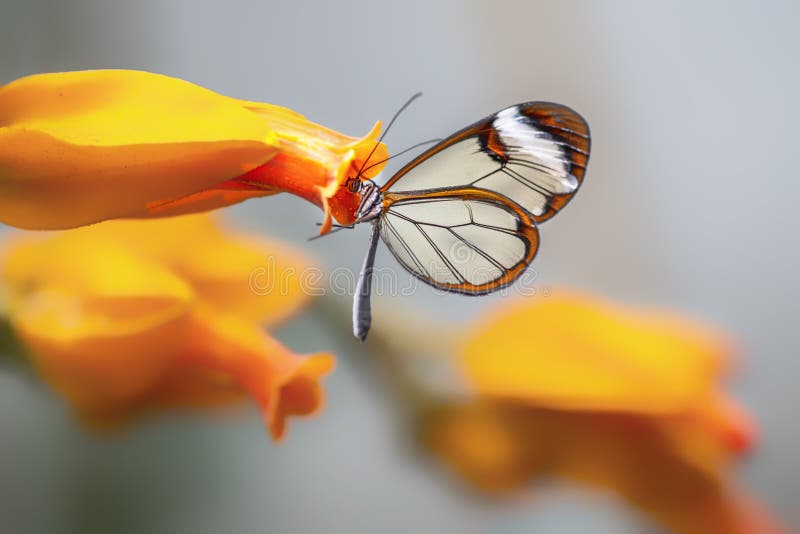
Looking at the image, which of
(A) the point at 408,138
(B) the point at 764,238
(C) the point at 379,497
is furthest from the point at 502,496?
(B) the point at 764,238

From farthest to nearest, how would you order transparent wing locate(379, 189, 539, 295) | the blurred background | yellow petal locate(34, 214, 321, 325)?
the blurred background < yellow petal locate(34, 214, 321, 325) < transparent wing locate(379, 189, 539, 295)

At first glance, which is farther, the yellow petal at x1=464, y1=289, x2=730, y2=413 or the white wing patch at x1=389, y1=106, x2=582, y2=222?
the yellow petal at x1=464, y1=289, x2=730, y2=413

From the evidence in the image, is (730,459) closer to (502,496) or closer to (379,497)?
(502,496)

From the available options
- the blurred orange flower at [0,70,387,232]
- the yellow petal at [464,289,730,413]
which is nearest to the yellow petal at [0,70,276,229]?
the blurred orange flower at [0,70,387,232]

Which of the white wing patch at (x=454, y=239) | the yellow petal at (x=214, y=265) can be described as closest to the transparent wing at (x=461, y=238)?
the white wing patch at (x=454, y=239)

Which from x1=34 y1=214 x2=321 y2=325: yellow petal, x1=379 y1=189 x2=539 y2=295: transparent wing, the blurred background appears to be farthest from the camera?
the blurred background

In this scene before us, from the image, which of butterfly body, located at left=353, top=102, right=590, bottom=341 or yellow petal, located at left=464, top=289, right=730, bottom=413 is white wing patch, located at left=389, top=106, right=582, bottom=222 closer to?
butterfly body, located at left=353, top=102, right=590, bottom=341

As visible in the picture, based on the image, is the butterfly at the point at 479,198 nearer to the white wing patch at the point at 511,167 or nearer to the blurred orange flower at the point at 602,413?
the white wing patch at the point at 511,167
